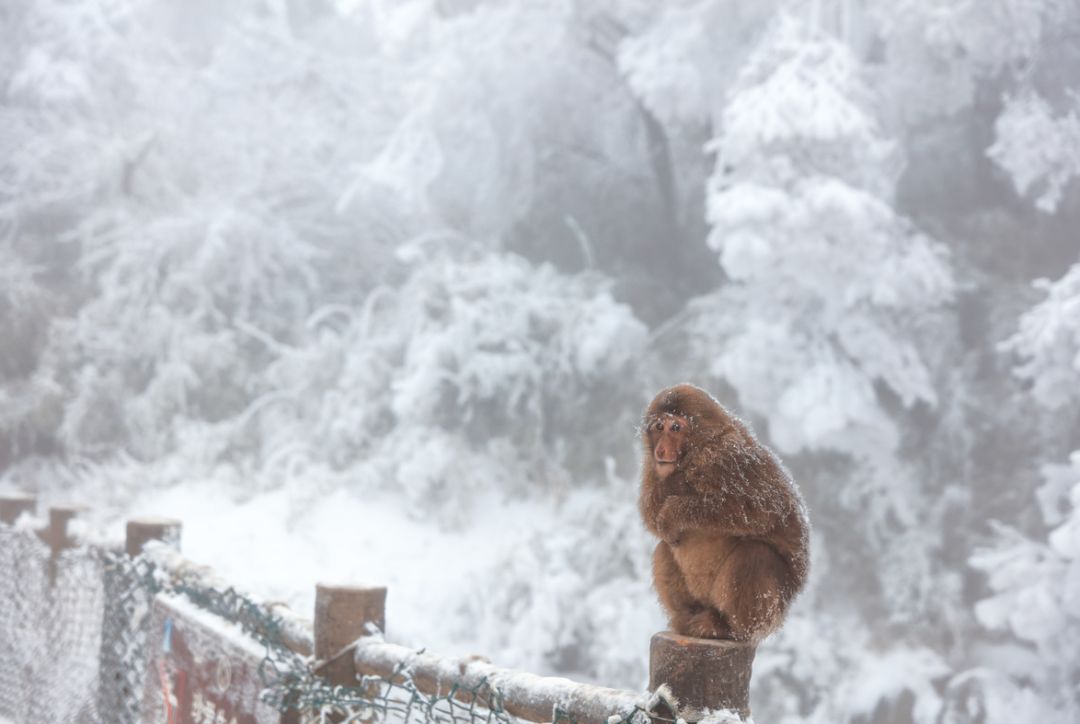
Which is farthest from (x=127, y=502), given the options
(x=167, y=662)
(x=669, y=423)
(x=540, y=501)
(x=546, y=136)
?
(x=669, y=423)

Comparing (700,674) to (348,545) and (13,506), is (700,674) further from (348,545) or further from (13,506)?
(348,545)

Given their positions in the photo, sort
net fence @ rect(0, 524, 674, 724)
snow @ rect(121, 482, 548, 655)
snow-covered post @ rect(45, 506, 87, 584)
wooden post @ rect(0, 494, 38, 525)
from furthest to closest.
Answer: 1. snow @ rect(121, 482, 548, 655)
2. wooden post @ rect(0, 494, 38, 525)
3. snow-covered post @ rect(45, 506, 87, 584)
4. net fence @ rect(0, 524, 674, 724)

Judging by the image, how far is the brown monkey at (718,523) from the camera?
852 mm

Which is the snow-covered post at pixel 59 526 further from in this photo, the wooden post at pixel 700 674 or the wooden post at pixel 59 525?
the wooden post at pixel 700 674

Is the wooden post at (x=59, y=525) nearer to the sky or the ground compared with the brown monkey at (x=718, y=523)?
nearer to the ground

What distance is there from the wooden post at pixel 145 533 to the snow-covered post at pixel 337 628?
0.73 m

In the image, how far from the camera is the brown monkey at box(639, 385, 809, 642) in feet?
2.80

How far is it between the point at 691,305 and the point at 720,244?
0.71 m

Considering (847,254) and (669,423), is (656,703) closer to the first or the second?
(669,423)

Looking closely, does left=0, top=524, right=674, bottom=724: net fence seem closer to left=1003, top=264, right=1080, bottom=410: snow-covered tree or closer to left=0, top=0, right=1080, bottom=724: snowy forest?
left=0, top=0, right=1080, bottom=724: snowy forest

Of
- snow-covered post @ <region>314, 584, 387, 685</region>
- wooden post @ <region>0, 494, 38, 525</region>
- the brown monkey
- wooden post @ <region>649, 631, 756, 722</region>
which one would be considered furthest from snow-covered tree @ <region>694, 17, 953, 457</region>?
wooden post @ <region>649, 631, 756, 722</region>

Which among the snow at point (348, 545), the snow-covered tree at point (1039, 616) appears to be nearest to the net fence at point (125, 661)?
the snow at point (348, 545)

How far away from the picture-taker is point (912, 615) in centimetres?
493

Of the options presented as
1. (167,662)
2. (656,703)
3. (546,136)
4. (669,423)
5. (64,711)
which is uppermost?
(546,136)
